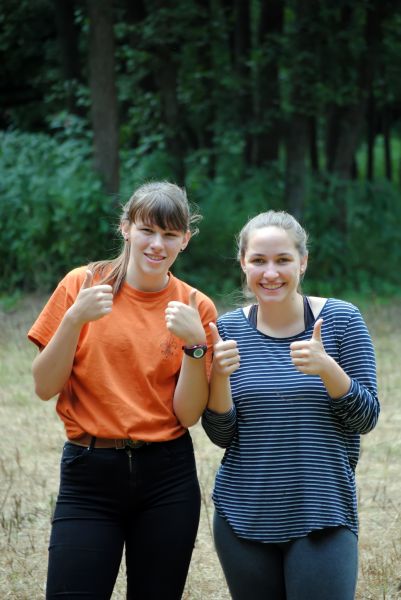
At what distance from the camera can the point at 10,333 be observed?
32.8ft

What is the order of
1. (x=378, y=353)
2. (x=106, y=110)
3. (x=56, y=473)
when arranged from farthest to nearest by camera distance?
1. (x=106, y=110)
2. (x=378, y=353)
3. (x=56, y=473)

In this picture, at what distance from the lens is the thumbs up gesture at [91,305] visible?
293 cm

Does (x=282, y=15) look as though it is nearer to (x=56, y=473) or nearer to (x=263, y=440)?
(x=56, y=473)

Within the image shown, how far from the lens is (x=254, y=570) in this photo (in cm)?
291

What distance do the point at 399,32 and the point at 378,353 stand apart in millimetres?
7206

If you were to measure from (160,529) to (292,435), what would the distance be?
54cm

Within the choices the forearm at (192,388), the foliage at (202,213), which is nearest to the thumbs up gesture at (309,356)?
the forearm at (192,388)

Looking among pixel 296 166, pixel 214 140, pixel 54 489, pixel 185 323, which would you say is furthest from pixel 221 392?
pixel 214 140

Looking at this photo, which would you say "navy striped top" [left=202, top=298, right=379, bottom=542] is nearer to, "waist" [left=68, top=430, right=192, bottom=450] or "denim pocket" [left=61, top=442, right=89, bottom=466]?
"waist" [left=68, top=430, right=192, bottom=450]

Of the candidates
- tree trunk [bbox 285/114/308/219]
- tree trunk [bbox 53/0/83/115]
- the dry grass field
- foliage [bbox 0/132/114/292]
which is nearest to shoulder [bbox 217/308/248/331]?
the dry grass field

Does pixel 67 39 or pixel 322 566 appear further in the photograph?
pixel 67 39

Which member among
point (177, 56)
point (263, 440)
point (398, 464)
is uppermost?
point (177, 56)

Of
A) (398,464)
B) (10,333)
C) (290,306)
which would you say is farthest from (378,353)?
(290,306)

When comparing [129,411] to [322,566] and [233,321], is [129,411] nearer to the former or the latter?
[233,321]
